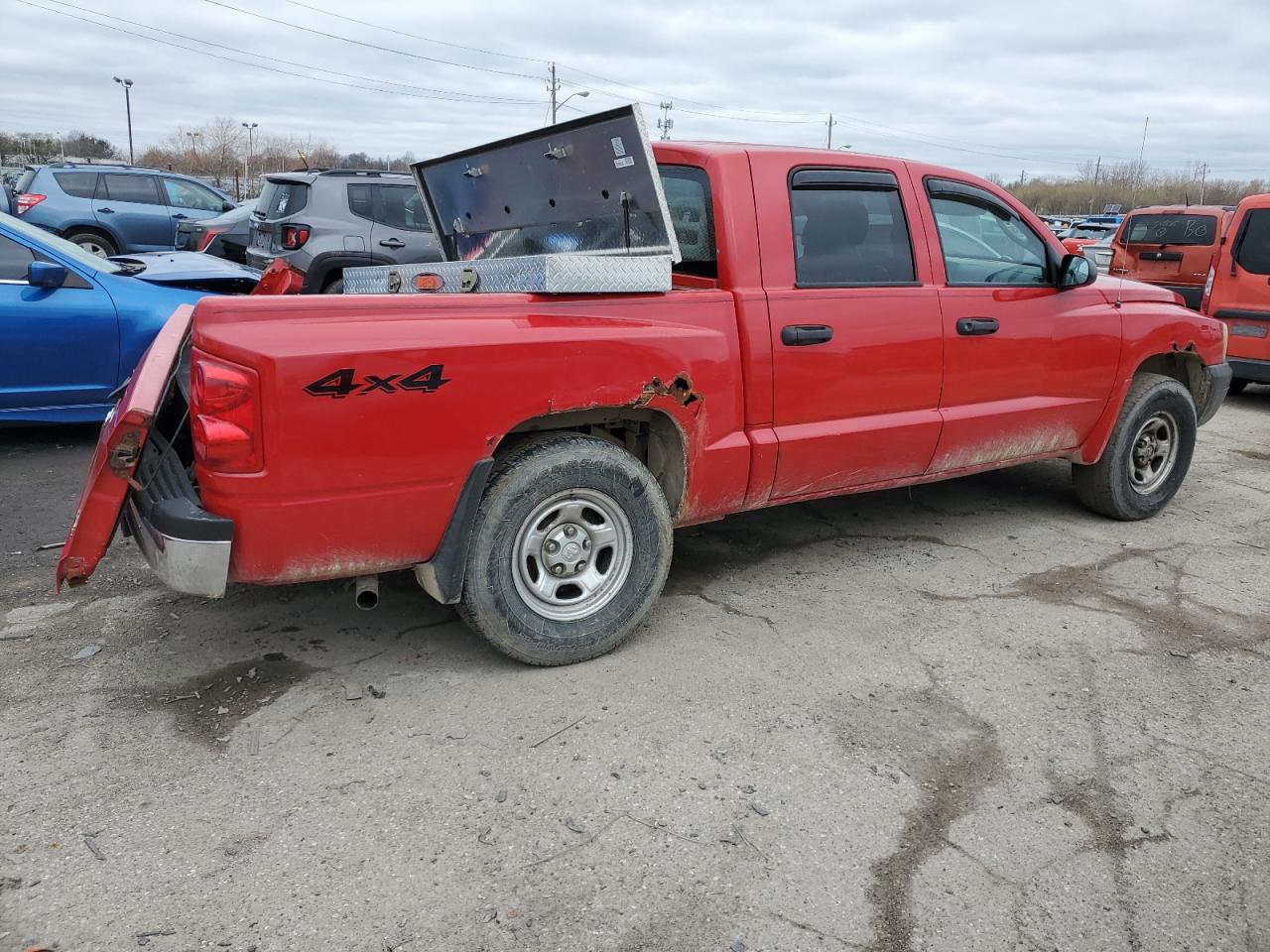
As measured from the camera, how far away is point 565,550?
3660 millimetres

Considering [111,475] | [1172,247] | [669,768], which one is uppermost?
[1172,247]

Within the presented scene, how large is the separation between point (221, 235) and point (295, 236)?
12.9 feet

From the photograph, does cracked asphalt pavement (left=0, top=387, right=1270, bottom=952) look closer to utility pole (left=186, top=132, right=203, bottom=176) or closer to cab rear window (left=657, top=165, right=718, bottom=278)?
cab rear window (left=657, top=165, right=718, bottom=278)

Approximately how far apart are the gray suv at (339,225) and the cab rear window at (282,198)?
1 centimetres

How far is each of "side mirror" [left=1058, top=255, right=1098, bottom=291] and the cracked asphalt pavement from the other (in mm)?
1415

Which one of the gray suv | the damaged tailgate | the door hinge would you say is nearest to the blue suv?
the gray suv

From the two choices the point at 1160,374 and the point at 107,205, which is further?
the point at 107,205

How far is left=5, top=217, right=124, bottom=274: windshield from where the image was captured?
21.0ft

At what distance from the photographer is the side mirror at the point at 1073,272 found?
490cm

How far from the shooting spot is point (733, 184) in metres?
4.00

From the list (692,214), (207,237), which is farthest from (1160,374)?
(207,237)

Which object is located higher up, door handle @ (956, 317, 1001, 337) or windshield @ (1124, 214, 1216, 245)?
windshield @ (1124, 214, 1216, 245)

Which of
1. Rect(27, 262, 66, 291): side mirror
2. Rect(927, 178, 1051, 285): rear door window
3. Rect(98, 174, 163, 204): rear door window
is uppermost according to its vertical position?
Rect(98, 174, 163, 204): rear door window

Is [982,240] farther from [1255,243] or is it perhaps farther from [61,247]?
[1255,243]
